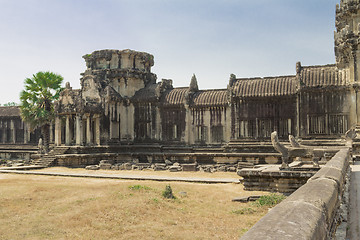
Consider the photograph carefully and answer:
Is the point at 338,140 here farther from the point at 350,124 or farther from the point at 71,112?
the point at 71,112

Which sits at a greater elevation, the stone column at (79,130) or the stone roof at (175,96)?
the stone roof at (175,96)

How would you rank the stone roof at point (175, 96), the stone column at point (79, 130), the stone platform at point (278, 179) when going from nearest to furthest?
1. the stone platform at point (278, 179)
2. the stone column at point (79, 130)
3. the stone roof at point (175, 96)

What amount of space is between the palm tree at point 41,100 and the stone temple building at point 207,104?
248 centimetres

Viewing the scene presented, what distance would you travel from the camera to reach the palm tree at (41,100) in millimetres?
32688

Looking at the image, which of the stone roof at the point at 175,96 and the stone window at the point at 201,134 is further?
the stone roof at the point at 175,96

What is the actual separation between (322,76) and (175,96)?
1207cm

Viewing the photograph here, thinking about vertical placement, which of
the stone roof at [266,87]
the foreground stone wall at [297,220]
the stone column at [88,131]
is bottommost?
the foreground stone wall at [297,220]

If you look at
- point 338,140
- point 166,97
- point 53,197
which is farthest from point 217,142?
point 53,197

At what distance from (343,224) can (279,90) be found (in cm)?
2206

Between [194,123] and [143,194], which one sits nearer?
[143,194]

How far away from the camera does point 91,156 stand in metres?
29.1

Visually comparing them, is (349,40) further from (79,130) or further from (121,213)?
(79,130)

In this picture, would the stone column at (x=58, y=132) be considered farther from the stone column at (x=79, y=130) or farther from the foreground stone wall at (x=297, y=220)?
the foreground stone wall at (x=297, y=220)

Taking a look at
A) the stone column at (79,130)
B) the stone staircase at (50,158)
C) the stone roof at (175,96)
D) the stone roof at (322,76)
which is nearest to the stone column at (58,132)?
the stone staircase at (50,158)
